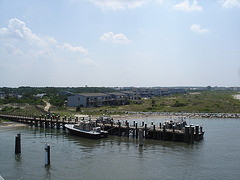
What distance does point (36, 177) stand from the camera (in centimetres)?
2641

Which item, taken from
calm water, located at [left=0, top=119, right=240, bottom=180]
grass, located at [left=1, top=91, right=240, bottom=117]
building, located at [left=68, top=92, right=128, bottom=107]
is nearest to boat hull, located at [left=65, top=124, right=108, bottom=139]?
calm water, located at [left=0, top=119, right=240, bottom=180]

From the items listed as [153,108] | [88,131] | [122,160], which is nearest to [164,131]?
[122,160]

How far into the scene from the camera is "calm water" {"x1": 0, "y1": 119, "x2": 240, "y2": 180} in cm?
2700

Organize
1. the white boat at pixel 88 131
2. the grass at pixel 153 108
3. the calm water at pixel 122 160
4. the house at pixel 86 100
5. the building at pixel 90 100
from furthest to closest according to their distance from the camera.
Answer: the building at pixel 90 100 → the house at pixel 86 100 → the grass at pixel 153 108 → the white boat at pixel 88 131 → the calm water at pixel 122 160

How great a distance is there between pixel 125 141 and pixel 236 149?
1716cm

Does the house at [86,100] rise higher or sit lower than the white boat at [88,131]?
higher

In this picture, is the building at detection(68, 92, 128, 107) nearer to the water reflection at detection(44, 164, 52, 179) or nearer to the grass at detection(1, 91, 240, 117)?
the grass at detection(1, 91, 240, 117)

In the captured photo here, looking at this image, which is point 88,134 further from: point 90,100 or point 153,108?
point 90,100

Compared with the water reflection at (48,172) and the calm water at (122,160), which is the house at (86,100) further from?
the water reflection at (48,172)

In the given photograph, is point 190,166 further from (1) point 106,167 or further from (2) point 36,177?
(2) point 36,177

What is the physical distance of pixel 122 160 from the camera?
31.7m

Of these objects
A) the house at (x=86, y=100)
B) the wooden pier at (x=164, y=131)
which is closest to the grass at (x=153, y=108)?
the house at (x=86, y=100)

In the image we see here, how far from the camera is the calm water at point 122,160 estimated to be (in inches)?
1063

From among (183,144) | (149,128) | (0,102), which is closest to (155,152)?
(183,144)
